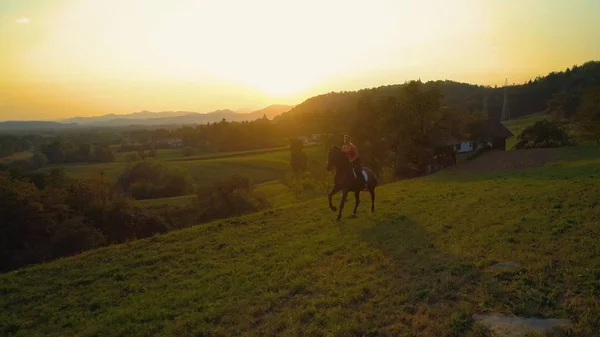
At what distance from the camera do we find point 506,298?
21.1 feet

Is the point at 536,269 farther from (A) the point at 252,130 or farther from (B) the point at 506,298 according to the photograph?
(A) the point at 252,130

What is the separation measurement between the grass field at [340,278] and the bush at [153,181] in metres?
46.5

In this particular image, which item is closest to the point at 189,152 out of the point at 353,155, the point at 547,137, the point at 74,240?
the point at 547,137

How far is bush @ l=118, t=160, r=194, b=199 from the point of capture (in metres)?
58.6

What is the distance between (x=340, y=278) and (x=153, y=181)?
58.8 metres

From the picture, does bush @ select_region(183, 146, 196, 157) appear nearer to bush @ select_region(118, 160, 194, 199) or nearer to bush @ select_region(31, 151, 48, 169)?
bush @ select_region(31, 151, 48, 169)

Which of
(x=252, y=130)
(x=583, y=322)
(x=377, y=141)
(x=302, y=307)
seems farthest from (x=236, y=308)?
(x=252, y=130)

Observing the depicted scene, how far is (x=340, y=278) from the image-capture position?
28.4 feet

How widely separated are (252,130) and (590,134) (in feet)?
285

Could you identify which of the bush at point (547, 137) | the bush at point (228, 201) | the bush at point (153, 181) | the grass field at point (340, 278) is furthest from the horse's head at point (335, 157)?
the bush at point (153, 181)

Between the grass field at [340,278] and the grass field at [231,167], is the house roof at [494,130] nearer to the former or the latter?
the grass field at [231,167]

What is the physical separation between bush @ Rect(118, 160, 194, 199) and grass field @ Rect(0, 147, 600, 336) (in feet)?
152

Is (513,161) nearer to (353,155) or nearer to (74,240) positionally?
(353,155)

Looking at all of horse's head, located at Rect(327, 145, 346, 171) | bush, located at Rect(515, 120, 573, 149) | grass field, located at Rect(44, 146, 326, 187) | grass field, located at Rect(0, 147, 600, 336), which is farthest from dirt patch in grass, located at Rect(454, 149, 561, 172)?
grass field, located at Rect(44, 146, 326, 187)
